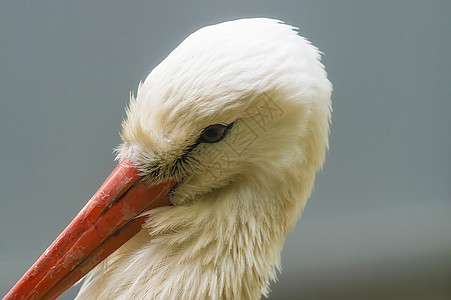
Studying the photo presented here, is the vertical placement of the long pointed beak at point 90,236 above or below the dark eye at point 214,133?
below

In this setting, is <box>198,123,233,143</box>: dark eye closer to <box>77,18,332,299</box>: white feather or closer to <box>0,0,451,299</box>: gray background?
<box>77,18,332,299</box>: white feather

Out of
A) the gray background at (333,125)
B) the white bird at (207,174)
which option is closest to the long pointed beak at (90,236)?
the white bird at (207,174)

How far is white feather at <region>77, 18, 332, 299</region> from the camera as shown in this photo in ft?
2.04

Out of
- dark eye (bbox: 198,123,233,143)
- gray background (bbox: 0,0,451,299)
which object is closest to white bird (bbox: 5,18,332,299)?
dark eye (bbox: 198,123,233,143)

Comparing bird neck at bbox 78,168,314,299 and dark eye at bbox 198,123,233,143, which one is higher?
dark eye at bbox 198,123,233,143

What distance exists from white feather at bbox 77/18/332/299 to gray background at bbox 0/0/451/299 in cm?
67

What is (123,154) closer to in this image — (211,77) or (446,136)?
(211,77)

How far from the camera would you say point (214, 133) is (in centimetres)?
65

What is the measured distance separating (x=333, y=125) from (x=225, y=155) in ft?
3.04

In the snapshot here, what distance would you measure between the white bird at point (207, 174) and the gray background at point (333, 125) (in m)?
0.68

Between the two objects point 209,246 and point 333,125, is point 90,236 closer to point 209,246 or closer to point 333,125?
point 209,246

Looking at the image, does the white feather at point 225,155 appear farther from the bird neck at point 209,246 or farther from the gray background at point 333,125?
the gray background at point 333,125

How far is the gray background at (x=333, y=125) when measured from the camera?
1.30 m

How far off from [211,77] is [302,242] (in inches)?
40.9
